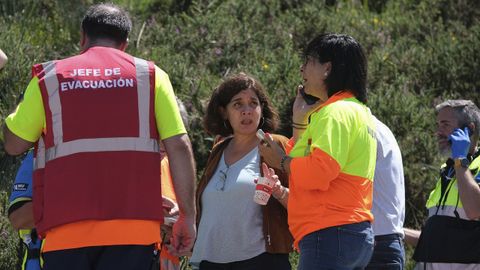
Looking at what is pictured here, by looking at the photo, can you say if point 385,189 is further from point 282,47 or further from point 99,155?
point 282,47

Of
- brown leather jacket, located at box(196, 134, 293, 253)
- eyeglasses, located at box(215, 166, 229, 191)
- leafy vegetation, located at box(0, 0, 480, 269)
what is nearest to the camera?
brown leather jacket, located at box(196, 134, 293, 253)

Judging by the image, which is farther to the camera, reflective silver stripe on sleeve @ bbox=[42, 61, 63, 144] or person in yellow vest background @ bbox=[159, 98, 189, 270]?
→ person in yellow vest background @ bbox=[159, 98, 189, 270]

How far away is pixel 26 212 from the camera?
4793 mm

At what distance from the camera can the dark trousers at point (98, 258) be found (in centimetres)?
441

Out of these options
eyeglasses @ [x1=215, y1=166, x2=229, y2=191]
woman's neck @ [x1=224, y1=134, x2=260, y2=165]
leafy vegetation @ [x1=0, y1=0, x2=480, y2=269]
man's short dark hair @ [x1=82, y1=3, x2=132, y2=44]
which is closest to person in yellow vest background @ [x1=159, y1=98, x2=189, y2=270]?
eyeglasses @ [x1=215, y1=166, x2=229, y2=191]

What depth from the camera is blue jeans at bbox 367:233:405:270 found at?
205 inches

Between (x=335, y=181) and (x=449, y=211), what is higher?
(x=335, y=181)

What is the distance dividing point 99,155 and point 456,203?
260 cm

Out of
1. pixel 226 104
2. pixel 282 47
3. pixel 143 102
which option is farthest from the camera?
pixel 282 47

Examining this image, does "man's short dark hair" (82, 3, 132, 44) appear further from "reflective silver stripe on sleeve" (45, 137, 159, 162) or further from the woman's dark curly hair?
the woman's dark curly hair

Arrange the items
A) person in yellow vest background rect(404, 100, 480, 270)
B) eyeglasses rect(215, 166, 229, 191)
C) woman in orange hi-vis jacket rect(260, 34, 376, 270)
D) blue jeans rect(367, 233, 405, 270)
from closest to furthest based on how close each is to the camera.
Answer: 1. woman in orange hi-vis jacket rect(260, 34, 376, 270)
2. blue jeans rect(367, 233, 405, 270)
3. eyeglasses rect(215, 166, 229, 191)
4. person in yellow vest background rect(404, 100, 480, 270)

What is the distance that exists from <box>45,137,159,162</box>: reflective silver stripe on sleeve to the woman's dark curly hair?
1.61m

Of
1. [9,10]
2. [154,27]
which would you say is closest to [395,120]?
[154,27]

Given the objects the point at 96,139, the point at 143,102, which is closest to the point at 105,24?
the point at 143,102
